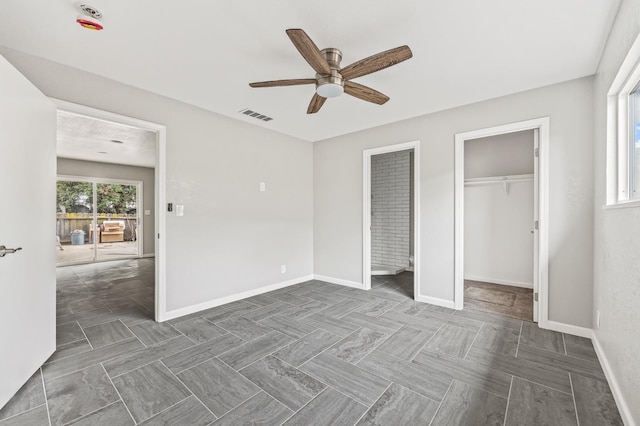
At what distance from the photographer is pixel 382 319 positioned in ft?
10.3

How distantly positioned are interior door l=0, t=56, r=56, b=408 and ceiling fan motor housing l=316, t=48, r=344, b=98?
2.01m

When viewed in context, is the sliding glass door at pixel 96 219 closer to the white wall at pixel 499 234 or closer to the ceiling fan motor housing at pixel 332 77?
the ceiling fan motor housing at pixel 332 77

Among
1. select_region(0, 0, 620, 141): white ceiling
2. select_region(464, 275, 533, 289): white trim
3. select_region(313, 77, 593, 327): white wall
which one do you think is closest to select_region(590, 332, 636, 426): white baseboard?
select_region(313, 77, 593, 327): white wall

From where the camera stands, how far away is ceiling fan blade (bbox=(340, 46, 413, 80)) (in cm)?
187

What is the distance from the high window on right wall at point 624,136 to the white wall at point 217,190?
3.71 meters

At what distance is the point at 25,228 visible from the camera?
196 cm

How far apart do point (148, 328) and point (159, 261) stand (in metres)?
0.69

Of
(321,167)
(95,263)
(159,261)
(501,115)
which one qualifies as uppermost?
(501,115)

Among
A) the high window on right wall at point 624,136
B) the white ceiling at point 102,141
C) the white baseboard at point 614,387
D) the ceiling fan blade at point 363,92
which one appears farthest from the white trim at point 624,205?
the white ceiling at point 102,141

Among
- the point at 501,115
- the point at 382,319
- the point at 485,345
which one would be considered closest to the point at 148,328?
the point at 382,319

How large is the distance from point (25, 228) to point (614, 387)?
4.09m

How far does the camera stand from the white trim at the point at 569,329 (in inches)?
105

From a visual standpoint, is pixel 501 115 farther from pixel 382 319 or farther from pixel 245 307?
pixel 245 307

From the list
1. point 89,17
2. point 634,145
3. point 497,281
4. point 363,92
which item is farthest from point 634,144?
point 89,17
